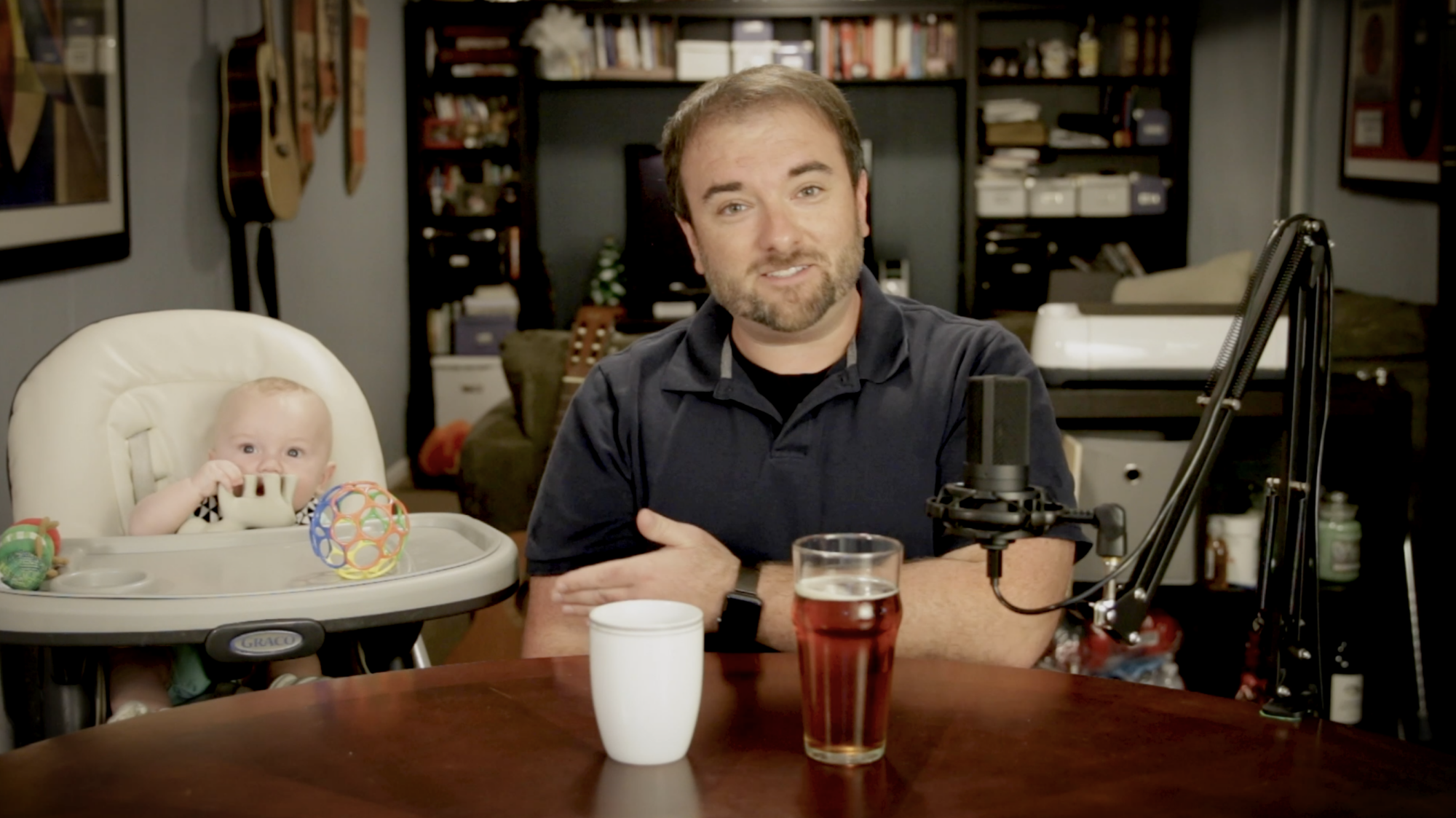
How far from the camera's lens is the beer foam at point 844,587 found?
1001 millimetres

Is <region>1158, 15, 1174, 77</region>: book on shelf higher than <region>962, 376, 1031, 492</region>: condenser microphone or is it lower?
higher

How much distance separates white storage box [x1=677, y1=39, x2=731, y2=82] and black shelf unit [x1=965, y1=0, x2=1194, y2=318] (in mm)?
1155

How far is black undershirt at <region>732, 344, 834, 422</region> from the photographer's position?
178 centimetres

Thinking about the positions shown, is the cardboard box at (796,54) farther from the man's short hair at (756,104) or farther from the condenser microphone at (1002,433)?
the condenser microphone at (1002,433)

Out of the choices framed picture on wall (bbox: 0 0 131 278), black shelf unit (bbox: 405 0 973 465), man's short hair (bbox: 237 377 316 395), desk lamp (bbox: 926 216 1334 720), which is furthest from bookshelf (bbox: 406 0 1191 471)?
desk lamp (bbox: 926 216 1334 720)

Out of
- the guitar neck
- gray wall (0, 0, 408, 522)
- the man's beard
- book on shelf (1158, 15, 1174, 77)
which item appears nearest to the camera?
the man's beard

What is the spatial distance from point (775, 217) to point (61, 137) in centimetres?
198

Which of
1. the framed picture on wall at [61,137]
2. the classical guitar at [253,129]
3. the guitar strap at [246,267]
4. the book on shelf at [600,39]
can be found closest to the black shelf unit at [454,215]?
the book on shelf at [600,39]

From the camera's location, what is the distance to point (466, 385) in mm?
6691

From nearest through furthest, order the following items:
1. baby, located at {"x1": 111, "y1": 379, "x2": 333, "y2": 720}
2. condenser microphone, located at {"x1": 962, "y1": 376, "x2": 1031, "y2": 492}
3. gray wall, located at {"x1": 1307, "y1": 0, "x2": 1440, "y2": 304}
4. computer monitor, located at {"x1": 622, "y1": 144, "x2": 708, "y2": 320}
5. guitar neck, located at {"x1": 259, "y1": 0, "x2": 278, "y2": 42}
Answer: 1. condenser microphone, located at {"x1": 962, "y1": 376, "x2": 1031, "y2": 492}
2. baby, located at {"x1": 111, "y1": 379, "x2": 333, "y2": 720}
3. guitar neck, located at {"x1": 259, "y1": 0, "x2": 278, "y2": 42}
4. gray wall, located at {"x1": 1307, "y1": 0, "x2": 1440, "y2": 304}
5. computer monitor, located at {"x1": 622, "y1": 144, "x2": 708, "y2": 320}

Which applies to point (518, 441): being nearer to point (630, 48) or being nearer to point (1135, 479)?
point (1135, 479)

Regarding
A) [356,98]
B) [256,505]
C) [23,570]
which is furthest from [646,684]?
[356,98]

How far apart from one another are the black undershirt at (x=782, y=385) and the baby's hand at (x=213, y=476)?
80 centimetres

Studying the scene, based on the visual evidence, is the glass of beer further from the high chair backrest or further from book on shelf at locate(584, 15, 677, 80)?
book on shelf at locate(584, 15, 677, 80)
